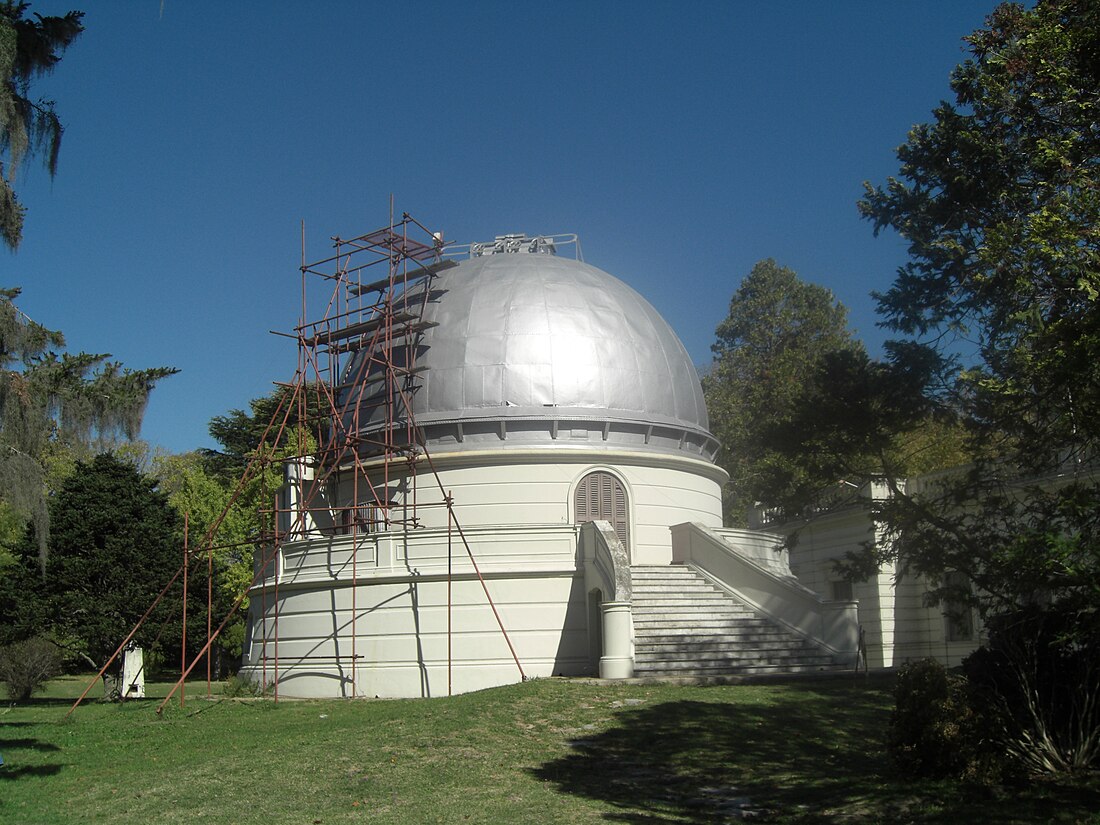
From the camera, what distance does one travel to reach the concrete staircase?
20.2 m

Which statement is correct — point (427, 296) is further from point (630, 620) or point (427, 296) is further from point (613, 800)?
point (613, 800)

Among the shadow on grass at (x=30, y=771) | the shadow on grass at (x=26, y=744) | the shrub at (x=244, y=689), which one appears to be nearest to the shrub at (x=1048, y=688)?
the shadow on grass at (x=30, y=771)


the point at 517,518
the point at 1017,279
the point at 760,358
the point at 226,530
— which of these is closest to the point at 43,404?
the point at 517,518

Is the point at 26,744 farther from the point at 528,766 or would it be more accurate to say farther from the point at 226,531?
the point at 226,531

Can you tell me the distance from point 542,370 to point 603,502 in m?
3.74

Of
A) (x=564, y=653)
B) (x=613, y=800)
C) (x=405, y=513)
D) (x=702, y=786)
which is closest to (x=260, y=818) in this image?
(x=613, y=800)

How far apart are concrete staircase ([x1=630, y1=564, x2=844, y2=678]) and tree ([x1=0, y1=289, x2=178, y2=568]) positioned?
35.9ft

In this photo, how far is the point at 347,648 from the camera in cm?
2323

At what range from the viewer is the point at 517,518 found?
1032 inches

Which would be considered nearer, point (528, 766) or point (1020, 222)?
point (528, 766)

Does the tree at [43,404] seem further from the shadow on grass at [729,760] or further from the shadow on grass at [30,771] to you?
the shadow on grass at [729,760]

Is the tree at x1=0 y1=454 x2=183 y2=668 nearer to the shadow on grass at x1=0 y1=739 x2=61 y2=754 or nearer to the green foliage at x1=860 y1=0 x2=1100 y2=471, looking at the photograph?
the shadow on grass at x1=0 y1=739 x2=61 y2=754

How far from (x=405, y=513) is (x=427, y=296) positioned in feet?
23.5

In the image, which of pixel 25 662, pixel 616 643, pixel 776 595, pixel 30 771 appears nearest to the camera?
pixel 30 771
